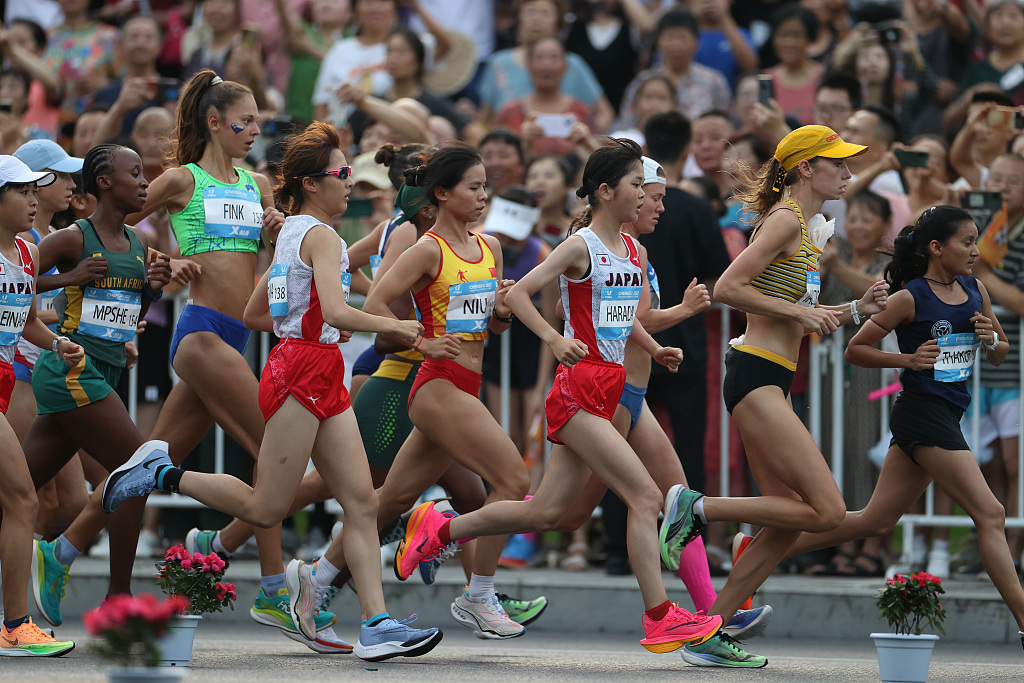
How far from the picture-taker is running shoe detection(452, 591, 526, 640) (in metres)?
6.51

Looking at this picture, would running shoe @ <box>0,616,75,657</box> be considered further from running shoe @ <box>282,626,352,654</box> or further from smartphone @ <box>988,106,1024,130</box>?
smartphone @ <box>988,106,1024,130</box>

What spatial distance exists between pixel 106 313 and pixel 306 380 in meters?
1.30

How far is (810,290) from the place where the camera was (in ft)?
20.7

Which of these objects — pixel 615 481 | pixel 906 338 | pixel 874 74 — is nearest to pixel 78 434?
pixel 615 481

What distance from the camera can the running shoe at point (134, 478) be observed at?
598 centimetres

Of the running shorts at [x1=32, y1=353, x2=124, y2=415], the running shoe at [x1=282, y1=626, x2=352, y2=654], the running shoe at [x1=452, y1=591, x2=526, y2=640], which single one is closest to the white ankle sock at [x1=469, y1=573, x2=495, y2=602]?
the running shoe at [x1=452, y1=591, x2=526, y2=640]

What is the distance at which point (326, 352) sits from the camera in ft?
19.5

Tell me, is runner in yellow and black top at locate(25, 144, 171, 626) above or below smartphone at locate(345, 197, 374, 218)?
below

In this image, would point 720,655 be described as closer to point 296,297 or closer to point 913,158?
point 296,297

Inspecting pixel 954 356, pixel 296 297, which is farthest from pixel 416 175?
pixel 954 356

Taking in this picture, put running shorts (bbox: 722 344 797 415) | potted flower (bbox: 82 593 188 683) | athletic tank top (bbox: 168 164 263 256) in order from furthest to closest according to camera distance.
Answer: athletic tank top (bbox: 168 164 263 256)
running shorts (bbox: 722 344 797 415)
potted flower (bbox: 82 593 188 683)

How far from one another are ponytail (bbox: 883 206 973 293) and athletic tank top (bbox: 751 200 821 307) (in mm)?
566

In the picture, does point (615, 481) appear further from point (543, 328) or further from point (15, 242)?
point (15, 242)

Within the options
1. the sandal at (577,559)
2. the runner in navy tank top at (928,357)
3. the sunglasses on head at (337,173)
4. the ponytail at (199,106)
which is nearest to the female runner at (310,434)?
the sunglasses on head at (337,173)
